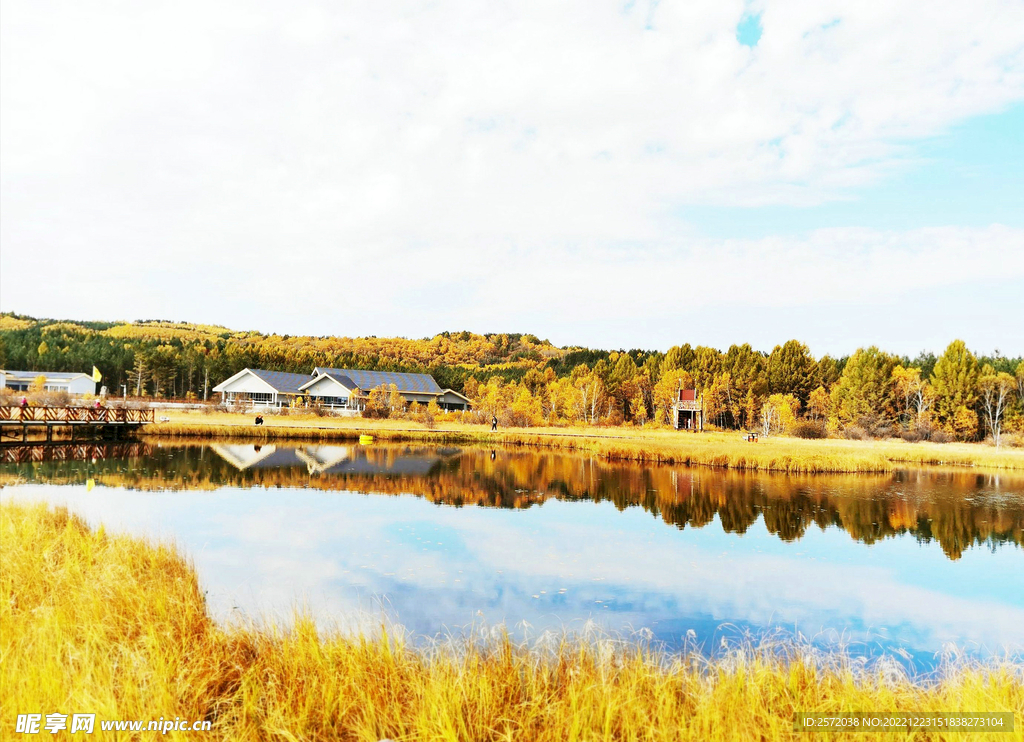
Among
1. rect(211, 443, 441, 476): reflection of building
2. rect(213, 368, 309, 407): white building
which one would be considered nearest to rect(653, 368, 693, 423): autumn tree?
rect(213, 368, 309, 407): white building

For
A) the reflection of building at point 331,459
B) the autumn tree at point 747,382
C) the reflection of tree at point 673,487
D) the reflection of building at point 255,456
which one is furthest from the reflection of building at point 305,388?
the autumn tree at point 747,382

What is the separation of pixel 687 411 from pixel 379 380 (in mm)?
32971

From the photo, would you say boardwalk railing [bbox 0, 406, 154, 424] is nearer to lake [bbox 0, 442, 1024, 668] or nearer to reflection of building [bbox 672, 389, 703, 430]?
lake [bbox 0, 442, 1024, 668]

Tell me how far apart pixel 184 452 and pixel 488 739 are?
29030 millimetres

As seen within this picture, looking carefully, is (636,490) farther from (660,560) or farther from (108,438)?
(108,438)

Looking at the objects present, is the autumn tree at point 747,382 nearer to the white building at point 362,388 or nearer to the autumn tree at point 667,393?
the autumn tree at point 667,393

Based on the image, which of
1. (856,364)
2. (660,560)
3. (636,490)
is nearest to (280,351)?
(856,364)

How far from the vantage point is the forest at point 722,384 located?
55512mm

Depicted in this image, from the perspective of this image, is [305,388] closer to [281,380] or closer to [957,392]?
[281,380]

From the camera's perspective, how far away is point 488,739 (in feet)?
14.5

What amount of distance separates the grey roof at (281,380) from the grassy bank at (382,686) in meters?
59.0

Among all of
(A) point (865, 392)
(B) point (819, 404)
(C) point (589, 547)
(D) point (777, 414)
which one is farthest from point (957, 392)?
(C) point (589, 547)

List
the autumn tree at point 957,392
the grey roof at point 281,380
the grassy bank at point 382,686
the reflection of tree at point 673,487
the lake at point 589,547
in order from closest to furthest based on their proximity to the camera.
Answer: the grassy bank at point 382,686 < the lake at point 589,547 < the reflection of tree at point 673,487 < the autumn tree at point 957,392 < the grey roof at point 281,380

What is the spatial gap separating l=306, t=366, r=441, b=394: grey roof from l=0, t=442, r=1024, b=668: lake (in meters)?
38.0
